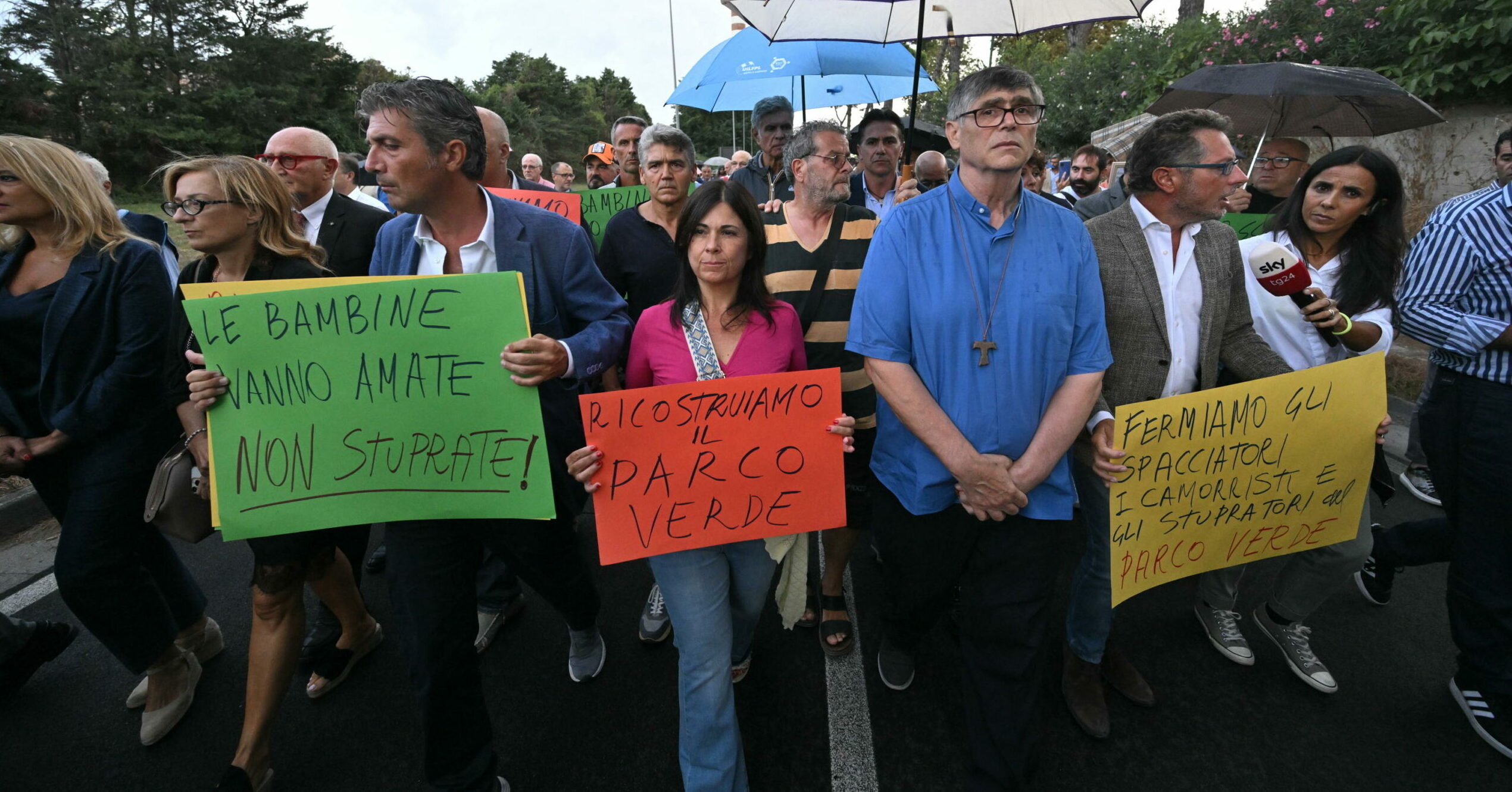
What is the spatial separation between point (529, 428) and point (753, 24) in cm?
315

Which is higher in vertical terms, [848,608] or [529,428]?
[529,428]

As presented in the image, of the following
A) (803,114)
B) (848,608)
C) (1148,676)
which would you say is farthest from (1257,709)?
(803,114)

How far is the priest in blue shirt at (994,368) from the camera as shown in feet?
6.06

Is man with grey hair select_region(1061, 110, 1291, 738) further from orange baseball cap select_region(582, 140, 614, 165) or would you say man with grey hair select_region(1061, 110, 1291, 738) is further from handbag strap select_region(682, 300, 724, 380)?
orange baseball cap select_region(582, 140, 614, 165)

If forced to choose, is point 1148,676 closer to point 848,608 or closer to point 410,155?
point 848,608

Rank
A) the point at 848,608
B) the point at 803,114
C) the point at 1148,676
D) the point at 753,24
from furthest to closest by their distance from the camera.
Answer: the point at 803,114
the point at 753,24
the point at 848,608
the point at 1148,676

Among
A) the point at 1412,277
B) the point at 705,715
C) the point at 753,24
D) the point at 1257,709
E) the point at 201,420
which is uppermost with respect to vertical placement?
the point at 753,24

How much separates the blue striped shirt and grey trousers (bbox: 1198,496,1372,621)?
0.61m

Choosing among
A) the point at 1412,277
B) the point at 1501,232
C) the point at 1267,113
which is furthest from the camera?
the point at 1267,113

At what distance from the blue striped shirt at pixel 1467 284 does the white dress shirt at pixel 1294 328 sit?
0.09 metres

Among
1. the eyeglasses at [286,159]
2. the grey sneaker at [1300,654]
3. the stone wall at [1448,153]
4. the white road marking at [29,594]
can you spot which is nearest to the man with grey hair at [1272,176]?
the grey sneaker at [1300,654]

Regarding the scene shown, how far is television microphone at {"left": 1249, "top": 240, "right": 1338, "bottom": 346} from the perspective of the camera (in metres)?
2.04

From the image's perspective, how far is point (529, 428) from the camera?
74.0 inches

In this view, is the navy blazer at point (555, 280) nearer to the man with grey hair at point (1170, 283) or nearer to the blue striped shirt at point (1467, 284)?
the man with grey hair at point (1170, 283)
